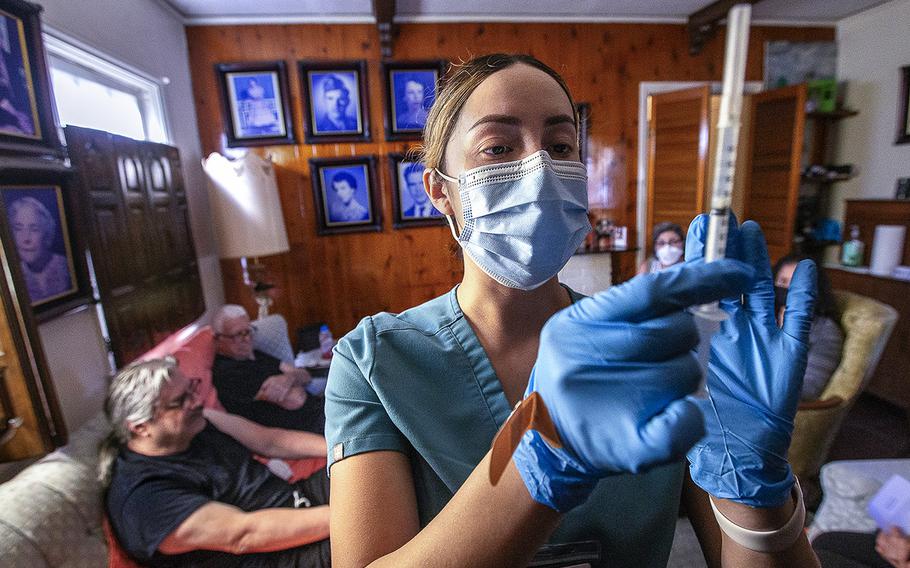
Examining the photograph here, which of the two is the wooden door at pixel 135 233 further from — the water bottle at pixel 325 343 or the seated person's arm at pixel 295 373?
the water bottle at pixel 325 343

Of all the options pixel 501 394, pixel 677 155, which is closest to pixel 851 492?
pixel 501 394

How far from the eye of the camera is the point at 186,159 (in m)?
2.99

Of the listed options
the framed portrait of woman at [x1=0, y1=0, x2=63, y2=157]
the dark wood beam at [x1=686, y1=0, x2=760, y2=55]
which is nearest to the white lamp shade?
the framed portrait of woman at [x1=0, y1=0, x2=63, y2=157]

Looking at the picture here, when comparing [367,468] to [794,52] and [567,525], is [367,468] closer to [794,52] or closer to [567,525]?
[567,525]

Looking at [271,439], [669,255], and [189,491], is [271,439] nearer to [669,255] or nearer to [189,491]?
[189,491]

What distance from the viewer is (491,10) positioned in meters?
3.31

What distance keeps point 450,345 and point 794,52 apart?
4.79 meters

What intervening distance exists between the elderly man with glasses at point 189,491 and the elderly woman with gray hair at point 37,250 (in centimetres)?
43

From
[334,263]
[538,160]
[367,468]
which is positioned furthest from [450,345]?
[334,263]

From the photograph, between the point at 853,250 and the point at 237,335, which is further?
the point at 853,250

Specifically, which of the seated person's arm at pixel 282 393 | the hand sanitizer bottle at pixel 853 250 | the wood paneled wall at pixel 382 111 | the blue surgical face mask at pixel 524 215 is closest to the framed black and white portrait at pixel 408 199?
the wood paneled wall at pixel 382 111

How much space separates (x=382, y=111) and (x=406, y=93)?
24 cm

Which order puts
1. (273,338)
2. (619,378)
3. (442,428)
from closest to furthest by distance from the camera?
1. (619,378)
2. (442,428)
3. (273,338)

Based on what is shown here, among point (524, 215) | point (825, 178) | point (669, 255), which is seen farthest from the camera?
point (825, 178)
